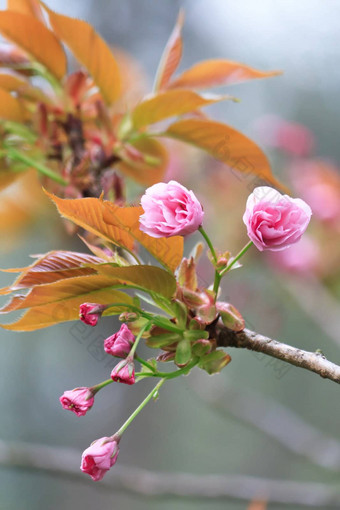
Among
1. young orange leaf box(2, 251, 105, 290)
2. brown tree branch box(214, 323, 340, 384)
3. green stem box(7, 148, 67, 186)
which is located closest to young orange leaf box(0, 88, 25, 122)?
green stem box(7, 148, 67, 186)

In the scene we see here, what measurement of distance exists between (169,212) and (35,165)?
368mm

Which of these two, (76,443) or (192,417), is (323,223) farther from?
(192,417)

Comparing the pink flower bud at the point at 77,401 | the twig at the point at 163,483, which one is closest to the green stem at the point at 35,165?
the pink flower bud at the point at 77,401

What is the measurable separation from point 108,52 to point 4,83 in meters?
0.16

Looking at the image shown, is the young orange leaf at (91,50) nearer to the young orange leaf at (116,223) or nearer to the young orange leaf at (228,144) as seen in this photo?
the young orange leaf at (228,144)

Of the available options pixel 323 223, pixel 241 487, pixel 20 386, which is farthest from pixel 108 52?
pixel 20 386

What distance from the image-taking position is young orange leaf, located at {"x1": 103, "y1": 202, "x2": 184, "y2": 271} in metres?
0.52

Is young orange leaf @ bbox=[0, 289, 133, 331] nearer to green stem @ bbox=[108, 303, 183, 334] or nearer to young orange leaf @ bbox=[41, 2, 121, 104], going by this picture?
green stem @ bbox=[108, 303, 183, 334]

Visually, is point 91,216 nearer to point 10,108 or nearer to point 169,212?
point 169,212

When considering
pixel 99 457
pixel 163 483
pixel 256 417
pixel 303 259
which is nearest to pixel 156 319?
pixel 99 457

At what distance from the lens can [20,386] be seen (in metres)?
4.11

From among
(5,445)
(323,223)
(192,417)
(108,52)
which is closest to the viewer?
(108,52)

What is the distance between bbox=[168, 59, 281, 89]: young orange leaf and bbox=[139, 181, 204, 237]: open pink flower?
434mm

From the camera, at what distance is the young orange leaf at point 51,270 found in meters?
0.55
